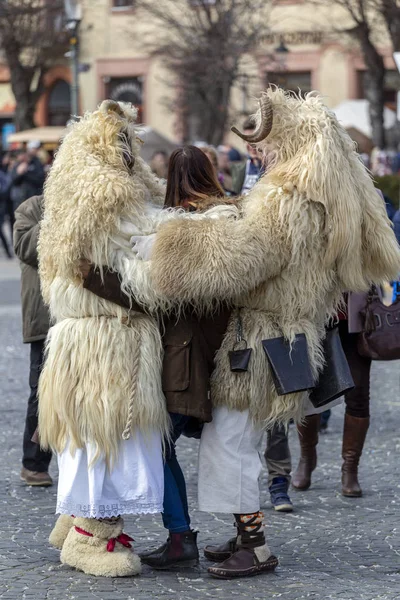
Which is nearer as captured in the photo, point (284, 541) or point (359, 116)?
point (284, 541)

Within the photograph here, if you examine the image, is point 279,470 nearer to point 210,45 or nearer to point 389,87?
point 210,45

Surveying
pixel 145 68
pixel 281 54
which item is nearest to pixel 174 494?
pixel 281 54

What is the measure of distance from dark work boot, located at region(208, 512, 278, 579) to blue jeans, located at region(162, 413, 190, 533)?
0.77ft

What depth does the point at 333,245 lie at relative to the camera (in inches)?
208

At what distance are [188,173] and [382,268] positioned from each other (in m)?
0.88

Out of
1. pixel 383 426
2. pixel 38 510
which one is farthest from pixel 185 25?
pixel 38 510

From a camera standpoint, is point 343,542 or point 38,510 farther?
point 38,510

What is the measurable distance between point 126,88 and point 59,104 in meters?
2.34

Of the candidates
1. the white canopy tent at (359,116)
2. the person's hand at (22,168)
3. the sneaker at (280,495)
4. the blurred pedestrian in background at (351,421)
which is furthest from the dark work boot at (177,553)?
the white canopy tent at (359,116)

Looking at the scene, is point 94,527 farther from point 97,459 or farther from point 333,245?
point 333,245

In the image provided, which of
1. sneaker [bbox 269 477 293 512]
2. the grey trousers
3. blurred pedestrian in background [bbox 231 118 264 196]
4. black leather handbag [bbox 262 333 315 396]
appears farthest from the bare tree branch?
black leather handbag [bbox 262 333 315 396]

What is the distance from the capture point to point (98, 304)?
17.7 feet

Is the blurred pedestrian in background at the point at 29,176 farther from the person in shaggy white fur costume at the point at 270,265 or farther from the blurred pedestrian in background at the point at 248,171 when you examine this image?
the person in shaggy white fur costume at the point at 270,265

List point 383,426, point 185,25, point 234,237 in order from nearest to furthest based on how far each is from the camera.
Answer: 1. point 234,237
2. point 383,426
3. point 185,25
